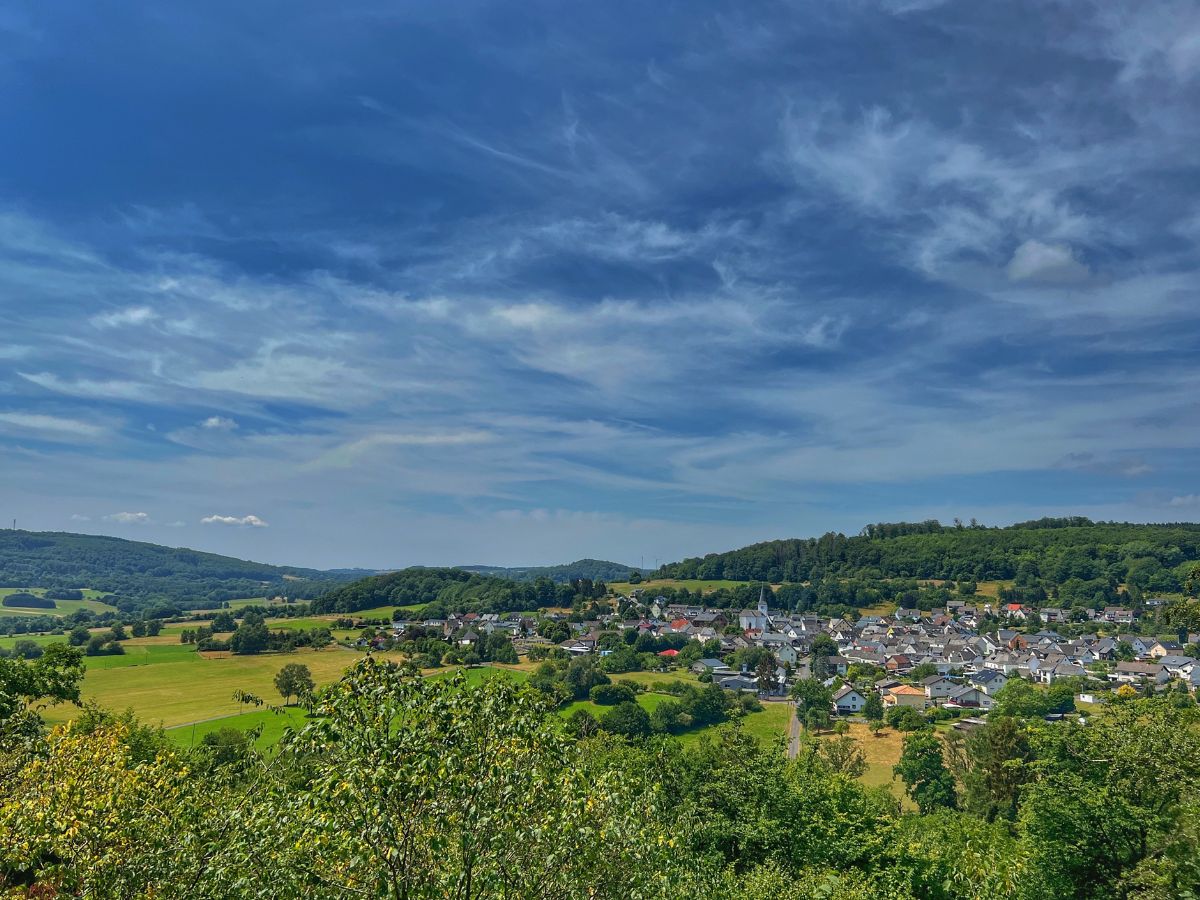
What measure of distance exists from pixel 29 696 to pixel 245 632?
114 metres

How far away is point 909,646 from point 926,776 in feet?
303

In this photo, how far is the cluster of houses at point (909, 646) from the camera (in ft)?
336

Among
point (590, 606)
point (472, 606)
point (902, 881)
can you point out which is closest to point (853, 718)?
point (902, 881)

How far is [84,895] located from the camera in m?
10.0

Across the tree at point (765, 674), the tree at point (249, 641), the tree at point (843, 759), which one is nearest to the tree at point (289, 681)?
the tree at point (249, 641)

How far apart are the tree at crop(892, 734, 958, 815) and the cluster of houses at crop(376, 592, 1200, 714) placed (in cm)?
3840

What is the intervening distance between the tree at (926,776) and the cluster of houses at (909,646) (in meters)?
38.4

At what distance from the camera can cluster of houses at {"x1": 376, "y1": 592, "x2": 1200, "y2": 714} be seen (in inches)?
4028

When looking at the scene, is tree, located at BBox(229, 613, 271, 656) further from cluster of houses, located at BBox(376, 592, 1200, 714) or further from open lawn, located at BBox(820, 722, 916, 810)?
open lawn, located at BBox(820, 722, 916, 810)

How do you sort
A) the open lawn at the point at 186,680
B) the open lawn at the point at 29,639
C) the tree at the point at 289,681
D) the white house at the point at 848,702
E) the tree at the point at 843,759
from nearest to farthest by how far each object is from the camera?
the tree at the point at 843,759 < the open lawn at the point at 186,680 < the tree at the point at 289,681 < the white house at the point at 848,702 < the open lawn at the point at 29,639

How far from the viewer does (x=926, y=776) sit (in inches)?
2127

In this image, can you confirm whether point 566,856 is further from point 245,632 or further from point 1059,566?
point 1059,566

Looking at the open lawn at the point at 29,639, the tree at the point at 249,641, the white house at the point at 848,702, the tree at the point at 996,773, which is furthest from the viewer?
the open lawn at the point at 29,639

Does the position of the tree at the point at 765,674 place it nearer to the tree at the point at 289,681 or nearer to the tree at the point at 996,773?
the tree at the point at 996,773
